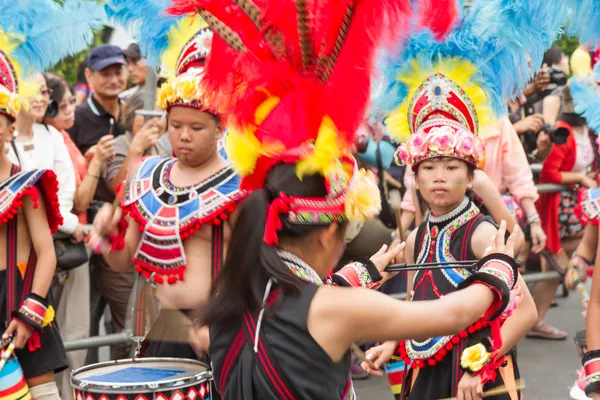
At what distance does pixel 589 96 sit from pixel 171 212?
1940mm

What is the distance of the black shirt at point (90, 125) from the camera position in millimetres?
7254

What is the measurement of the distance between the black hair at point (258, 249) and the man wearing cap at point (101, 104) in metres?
4.53

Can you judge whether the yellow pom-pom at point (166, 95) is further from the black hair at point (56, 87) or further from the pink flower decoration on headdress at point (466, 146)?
the black hair at point (56, 87)

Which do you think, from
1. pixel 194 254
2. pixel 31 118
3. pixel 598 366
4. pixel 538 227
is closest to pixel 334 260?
pixel 598 366

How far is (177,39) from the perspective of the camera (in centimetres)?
491

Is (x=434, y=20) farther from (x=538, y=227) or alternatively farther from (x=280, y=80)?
(x=538, y=227)

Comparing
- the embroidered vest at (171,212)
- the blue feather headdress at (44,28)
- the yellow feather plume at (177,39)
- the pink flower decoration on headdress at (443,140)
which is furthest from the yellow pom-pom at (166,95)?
the pink flower decoration on headdress at (443,140)

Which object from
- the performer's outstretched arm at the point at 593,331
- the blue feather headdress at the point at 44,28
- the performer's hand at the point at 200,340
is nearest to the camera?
the performer's outstretched arm at the point at 593,331

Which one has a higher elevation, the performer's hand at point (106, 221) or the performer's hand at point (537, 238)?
the performer's hand at point (106, 221)

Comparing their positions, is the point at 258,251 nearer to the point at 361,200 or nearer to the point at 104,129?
the point at 361,200

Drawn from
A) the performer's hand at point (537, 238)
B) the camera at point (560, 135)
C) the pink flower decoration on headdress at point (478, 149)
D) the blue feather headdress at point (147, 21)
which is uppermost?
the blue feather headdress at point (147, 21)

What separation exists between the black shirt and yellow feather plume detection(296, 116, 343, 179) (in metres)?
4.62

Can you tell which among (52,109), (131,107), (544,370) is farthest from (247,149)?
(544,370)

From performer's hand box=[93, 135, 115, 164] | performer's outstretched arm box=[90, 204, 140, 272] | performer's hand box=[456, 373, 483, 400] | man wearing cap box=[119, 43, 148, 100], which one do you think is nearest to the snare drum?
performer's outstretched arm box=[90, 204, 140, 272]
